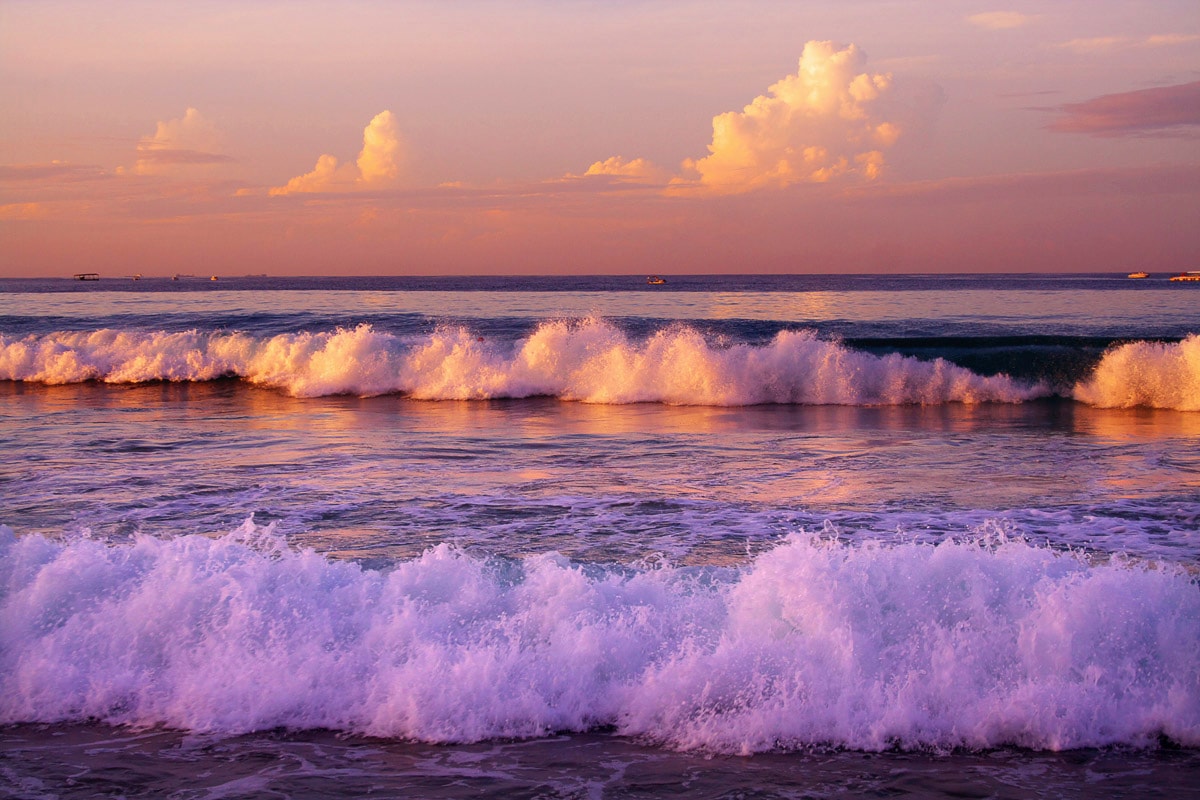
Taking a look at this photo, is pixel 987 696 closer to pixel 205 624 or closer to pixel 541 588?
pixel 541 588

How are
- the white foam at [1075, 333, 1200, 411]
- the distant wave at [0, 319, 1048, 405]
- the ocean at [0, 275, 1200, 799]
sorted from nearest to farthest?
the ocean at [0, 275, 1200, 799]
the white foam at [1075, 333, 1200, 411]
the distant wave at [0, 319, 1048, 405]

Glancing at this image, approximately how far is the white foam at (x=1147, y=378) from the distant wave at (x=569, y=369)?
1.07 metres

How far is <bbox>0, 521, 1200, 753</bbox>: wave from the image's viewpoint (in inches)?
177

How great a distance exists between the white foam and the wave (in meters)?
12.6

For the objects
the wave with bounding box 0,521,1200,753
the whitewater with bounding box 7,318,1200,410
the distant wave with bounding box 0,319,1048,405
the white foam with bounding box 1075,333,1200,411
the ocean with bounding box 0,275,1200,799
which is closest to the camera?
the ocean with bounding box 0,275,1200,799

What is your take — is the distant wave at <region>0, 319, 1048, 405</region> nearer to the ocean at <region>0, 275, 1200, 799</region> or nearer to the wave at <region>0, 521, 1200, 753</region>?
the ocean at <region>0, 275, 1200, 799</region>

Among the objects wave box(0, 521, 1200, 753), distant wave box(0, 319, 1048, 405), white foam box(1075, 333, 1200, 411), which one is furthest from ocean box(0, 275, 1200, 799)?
white foam box(1075, 333, 1200, 411)

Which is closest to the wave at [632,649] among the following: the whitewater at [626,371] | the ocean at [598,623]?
the ocean at [598,623]

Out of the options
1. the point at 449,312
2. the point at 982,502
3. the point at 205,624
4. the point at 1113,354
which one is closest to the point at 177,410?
the point at 205,624

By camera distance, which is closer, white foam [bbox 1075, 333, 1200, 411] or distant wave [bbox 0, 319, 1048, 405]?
white foam [bbox 1075, 333, 1200, 411]

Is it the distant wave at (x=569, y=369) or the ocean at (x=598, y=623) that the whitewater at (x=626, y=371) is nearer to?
the distant wave at (x=569, y=369)

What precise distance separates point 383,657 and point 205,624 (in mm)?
1122

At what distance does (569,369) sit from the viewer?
60.4ft

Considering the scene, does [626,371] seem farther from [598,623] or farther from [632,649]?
[632,649]
